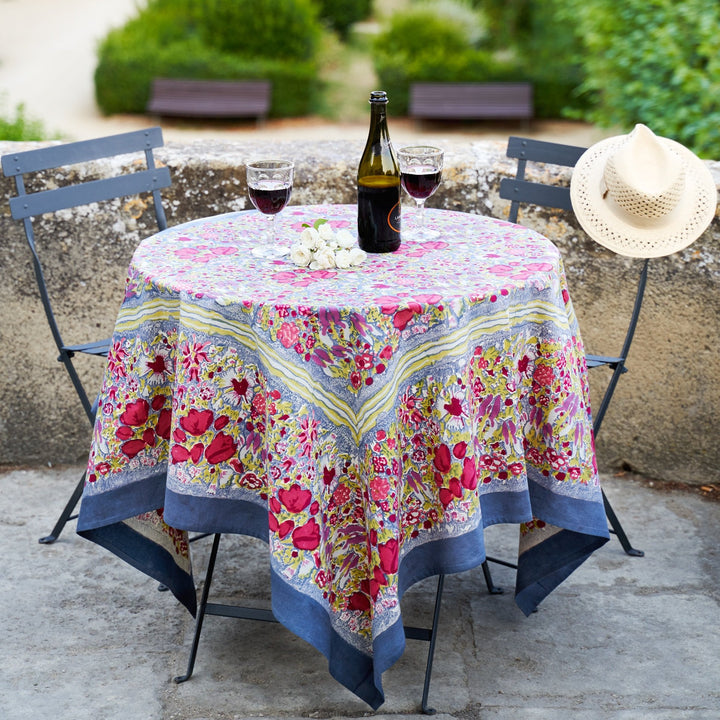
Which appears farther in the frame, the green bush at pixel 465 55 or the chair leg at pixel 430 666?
the green bush at pixel 465 55

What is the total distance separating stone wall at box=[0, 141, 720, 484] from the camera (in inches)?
143

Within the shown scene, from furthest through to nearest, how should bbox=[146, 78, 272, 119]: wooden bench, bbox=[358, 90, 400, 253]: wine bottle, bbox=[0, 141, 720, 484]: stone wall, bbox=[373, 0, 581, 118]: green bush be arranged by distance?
bbox=[146, 78, 272, 119]: wooden bench → bbox=[373, 0, 581, 118]: green bush → bbox=[0, 141, 720, 484]: stone wall → bbox=[358, 90, 400, 253]: wine bottle

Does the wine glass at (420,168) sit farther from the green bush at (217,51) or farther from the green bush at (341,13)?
the green bush at (341,13)

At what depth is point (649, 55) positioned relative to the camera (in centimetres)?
593

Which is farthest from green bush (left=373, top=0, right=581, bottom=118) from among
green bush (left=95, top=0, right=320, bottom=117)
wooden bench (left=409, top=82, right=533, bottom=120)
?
green bush (left=95, top=0, right=320, bottom=117)

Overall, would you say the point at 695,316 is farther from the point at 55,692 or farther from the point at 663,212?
the point at 55,692

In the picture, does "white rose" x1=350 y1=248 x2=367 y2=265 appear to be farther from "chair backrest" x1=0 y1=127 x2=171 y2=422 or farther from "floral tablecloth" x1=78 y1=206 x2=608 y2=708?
"chair backrest" x1=0 y1=127 x2=171 y2=422

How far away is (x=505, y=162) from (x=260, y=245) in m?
1.31

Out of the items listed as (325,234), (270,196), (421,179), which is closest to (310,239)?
(325,234)

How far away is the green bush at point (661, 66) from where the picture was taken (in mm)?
5176

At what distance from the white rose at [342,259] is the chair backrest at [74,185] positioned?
0.98 metres

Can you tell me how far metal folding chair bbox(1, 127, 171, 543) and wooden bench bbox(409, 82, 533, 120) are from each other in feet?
38.0

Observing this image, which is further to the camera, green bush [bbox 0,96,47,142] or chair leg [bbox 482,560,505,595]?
green bush [bbox 0,96,47,142]

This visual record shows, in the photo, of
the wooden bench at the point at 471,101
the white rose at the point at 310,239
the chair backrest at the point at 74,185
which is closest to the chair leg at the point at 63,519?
the chair backrest at the point at 74,185
